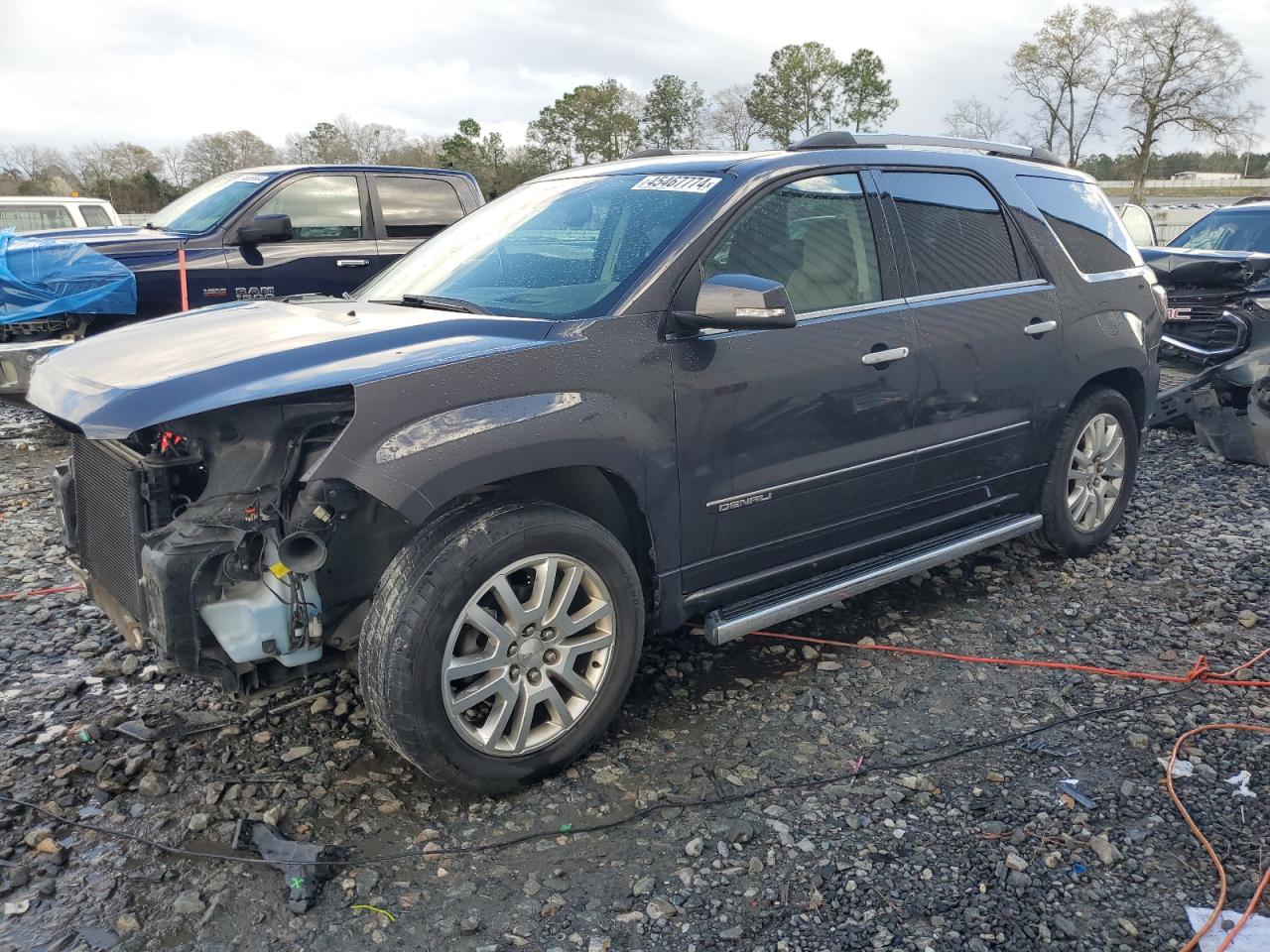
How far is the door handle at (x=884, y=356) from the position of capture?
11.7 ft

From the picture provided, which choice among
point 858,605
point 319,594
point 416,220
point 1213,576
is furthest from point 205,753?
point 416,220

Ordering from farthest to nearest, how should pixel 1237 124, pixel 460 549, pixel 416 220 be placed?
pixel 1237 124 < pixel 416 220 < pixel 460 549

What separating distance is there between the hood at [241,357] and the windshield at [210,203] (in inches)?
185

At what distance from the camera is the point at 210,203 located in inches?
308

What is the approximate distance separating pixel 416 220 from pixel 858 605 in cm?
565

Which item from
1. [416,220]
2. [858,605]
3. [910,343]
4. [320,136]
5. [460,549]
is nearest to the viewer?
[460,549]

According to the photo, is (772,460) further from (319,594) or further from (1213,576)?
(1213,576)

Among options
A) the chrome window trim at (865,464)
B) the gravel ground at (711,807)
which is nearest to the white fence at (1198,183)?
the chrome window trim at (865,464)

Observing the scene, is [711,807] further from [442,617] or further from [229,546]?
[229,546]

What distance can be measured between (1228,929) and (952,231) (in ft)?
8.88

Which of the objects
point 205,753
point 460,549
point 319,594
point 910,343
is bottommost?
point 205,753

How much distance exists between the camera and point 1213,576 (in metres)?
4.72

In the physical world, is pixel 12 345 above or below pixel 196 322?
below

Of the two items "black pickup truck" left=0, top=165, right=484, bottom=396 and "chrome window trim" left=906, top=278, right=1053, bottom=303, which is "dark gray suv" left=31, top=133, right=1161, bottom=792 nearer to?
"chrome window trim" left=906, top=278, right=1053, bottom=303
